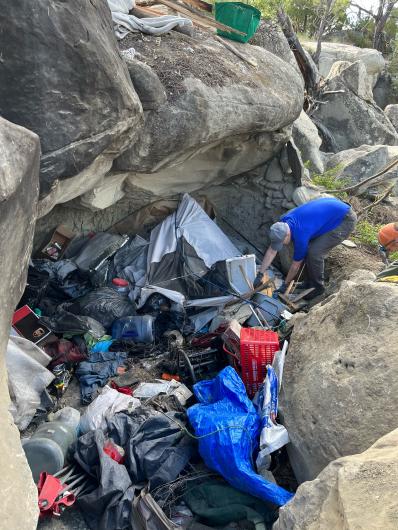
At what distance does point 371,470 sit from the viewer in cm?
279

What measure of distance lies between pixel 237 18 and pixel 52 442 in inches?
232

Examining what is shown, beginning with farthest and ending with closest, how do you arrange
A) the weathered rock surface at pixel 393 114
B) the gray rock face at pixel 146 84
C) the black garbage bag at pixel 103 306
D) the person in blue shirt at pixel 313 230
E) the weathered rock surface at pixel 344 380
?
1. the weathered rock surface at pixel 393 114
2. the person in blue shirt at pixel 313 230
3. the black garbage bag at pixel 103 306
4. the gray rock face at pixel 146 84
5. the weathered rock surface at pixel 344 380

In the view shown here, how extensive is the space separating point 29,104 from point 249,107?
127 inches

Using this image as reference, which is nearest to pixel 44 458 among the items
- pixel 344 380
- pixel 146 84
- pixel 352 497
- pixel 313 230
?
pixel 344 380

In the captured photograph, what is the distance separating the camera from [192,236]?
7.36 m

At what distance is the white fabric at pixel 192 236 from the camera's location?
7.23m

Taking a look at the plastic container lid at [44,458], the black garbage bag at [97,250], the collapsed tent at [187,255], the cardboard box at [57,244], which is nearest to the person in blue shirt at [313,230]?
the collapsed tent at [187,255]

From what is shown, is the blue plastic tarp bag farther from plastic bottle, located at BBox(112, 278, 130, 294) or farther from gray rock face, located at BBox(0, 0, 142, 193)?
gray rock face, located at BBox(0, 0, 142, 193)

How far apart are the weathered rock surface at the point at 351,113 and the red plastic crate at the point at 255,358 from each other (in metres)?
10.3

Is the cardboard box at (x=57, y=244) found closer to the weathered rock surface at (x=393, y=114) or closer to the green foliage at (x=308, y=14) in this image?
the weathered rock surface at (x=393, y=114)

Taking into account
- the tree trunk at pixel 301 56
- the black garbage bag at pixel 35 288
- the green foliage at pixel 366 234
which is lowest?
the black garbage bag at pixel 35 288

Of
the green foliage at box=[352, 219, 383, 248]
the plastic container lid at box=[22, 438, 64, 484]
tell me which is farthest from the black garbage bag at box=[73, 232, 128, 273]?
the green foliage at box=[352, 219, 383, 248]

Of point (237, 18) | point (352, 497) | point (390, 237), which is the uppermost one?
point (237, 18)

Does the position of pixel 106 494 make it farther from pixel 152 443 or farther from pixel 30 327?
pixel 30 327
